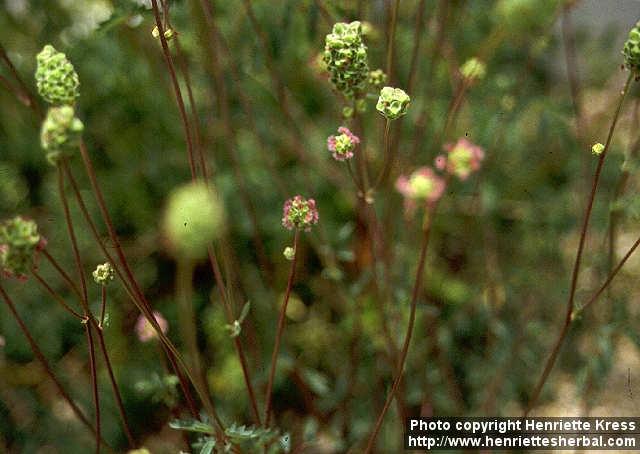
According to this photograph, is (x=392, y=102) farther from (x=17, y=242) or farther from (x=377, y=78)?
(x=17, y=242)

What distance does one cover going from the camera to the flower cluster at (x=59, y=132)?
715 mm

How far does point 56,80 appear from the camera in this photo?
799 mm

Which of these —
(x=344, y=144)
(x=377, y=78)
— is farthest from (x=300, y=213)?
(x=377, y=78)

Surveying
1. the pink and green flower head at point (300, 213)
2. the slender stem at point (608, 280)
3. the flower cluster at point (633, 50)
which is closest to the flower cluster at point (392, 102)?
the pink and green flower head at point (300, 213)

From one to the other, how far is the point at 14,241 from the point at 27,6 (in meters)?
1.24

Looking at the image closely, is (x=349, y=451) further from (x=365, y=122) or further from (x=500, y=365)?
(x=365, y=122)

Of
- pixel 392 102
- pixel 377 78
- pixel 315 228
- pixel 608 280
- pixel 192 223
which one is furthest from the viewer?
pixel 315 228

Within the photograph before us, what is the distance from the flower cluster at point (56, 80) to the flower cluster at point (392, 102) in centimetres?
40

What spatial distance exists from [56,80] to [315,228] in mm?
923

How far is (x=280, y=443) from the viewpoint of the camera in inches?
43.4

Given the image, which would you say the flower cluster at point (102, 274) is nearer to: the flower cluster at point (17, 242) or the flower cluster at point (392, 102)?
the flower cluster at point (17, 242)

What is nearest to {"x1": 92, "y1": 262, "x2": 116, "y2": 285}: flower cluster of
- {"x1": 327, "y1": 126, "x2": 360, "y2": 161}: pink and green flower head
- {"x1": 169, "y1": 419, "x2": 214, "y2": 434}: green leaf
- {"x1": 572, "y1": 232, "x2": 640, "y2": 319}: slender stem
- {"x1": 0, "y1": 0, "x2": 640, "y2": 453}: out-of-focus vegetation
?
{"x1": 169, "y1": 419, "x2": 214, "y2": 434}: green leaf

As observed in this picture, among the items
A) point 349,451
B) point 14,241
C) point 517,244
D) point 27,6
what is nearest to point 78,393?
point 349,451

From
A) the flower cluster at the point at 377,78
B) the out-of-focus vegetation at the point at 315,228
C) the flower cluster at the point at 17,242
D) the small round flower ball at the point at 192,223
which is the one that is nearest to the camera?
the small round flower ball at the point at 192,223
